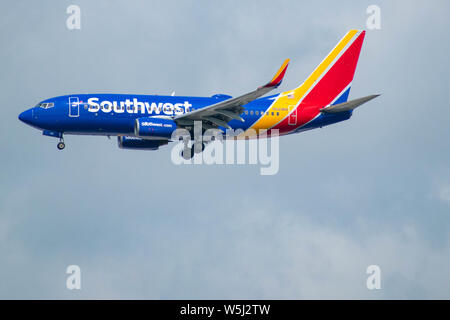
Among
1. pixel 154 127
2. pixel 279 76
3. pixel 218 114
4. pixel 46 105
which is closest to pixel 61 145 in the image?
pixel 46 105

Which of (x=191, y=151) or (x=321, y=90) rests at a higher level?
(x=321, y=90)

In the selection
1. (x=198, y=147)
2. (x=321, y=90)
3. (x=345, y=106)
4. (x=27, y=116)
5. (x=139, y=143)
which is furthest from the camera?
(x=321, y=90)

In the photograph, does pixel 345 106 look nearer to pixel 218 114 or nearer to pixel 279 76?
pixel 218 114

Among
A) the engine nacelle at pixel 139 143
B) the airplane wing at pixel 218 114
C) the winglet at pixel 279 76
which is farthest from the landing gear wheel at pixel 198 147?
the winglet at pixel 279 76

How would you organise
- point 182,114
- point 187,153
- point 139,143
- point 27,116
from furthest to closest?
1. point 139,143
2. point 187,153
3. point 182,114
4. point 27,116

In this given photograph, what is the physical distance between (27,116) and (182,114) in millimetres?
10754

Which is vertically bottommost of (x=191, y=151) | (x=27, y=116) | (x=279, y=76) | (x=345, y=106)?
(x=191, y=151)

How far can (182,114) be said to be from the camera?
223ft

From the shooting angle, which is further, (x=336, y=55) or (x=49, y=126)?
(x=336, y=55)
